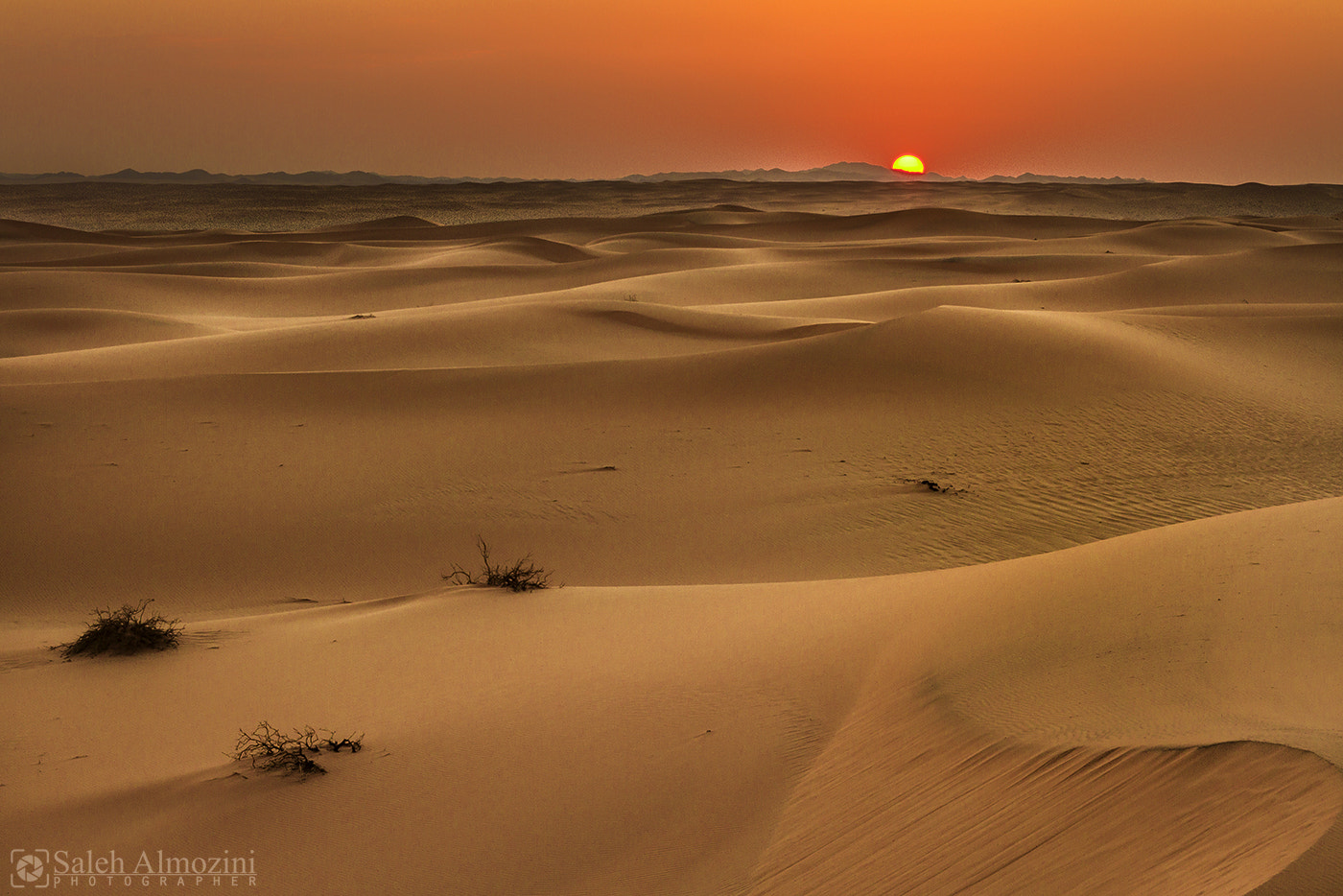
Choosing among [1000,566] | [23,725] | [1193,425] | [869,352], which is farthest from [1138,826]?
[869,352]

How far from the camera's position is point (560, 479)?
9.38m

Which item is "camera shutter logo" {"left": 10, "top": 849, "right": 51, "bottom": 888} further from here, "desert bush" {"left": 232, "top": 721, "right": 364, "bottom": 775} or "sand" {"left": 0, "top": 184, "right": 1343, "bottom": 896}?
"desert bush" {"left": 232, "top": 721, "right": 364, "bottom": 775}

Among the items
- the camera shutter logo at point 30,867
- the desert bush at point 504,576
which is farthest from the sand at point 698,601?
the desert bush at point 504,576

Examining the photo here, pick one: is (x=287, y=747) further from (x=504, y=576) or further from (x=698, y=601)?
(x=698, y=601)

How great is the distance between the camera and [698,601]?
5988mm

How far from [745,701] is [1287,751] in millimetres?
2101

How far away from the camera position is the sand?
3.23 m

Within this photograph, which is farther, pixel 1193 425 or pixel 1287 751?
pixel 1193 425

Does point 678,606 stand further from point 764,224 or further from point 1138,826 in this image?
point 764,224

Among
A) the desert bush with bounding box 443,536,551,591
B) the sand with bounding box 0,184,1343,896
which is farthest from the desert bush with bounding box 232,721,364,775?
the desert bush with bounding box 443,536,551,591

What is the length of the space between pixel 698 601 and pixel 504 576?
1.36m

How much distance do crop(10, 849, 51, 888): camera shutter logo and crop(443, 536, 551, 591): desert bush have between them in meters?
3.04

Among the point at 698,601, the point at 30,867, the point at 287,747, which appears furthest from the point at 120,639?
the point at 698,601

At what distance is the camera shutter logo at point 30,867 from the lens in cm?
332
